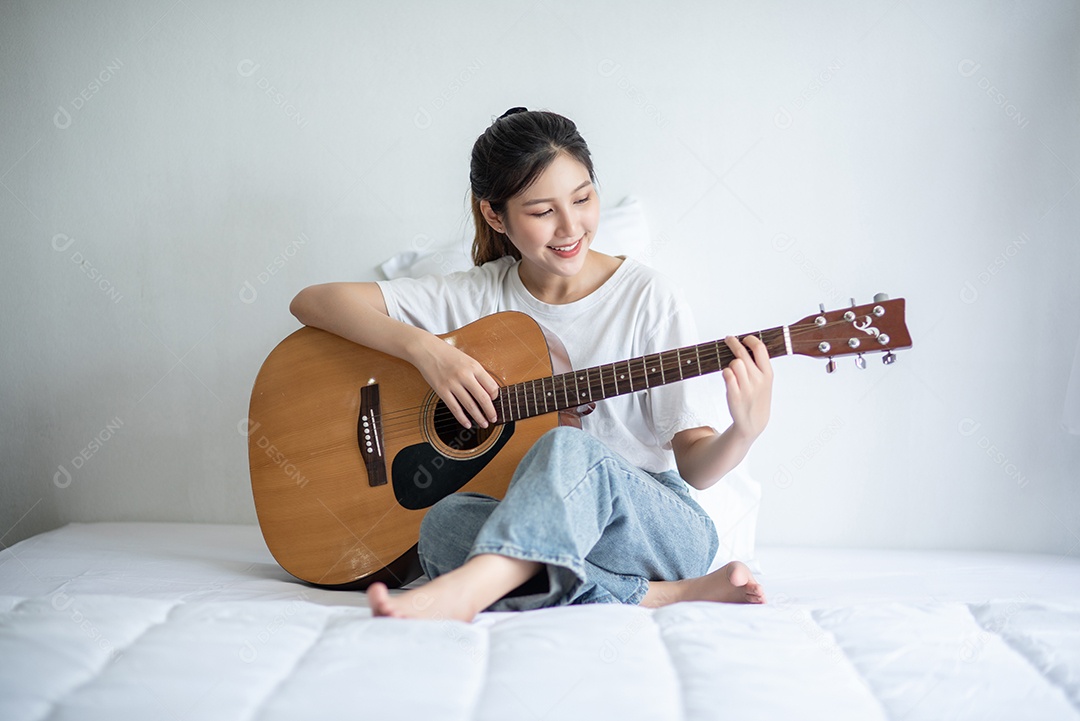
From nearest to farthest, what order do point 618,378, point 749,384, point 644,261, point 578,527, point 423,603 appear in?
point 423,603 < point 578,527 < point 749,384 < point 618,378 < point 644,261

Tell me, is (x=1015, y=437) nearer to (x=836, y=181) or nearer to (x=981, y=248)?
(x=981, y=248)

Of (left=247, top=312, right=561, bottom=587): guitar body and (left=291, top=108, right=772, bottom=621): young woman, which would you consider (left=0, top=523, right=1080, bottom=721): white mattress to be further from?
(left=247, top=312, right=561, bottom=587): guitar body

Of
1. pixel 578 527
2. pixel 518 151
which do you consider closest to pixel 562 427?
pixel 578 527

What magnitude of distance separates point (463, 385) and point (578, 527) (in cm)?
38

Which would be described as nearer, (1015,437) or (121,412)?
(1015,437)

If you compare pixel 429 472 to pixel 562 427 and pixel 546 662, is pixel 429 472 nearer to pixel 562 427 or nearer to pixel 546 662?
pixel 562 427

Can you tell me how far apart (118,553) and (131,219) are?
2.67 ft

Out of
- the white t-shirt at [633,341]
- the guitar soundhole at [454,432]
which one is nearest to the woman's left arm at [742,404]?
the white t-shirt at [633,341]

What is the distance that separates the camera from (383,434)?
4.79 ft

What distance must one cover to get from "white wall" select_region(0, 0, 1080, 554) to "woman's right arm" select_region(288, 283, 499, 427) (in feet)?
1.38

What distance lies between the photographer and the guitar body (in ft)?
4.58

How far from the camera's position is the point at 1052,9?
1713 mm

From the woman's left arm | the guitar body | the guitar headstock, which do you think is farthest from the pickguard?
the guitar headstock

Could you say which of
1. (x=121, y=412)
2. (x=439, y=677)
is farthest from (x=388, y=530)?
(x=121, y=412)
